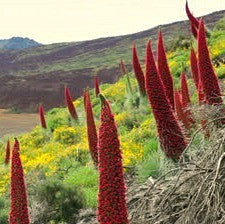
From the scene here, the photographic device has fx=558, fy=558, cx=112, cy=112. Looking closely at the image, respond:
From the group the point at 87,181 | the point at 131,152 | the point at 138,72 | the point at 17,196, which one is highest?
the point at 138,72

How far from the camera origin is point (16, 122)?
120 ft

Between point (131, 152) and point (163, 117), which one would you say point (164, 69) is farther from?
point (131, 152)

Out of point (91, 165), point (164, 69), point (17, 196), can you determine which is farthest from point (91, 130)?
point (17, 196)

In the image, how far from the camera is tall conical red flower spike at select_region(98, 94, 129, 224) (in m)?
3.21

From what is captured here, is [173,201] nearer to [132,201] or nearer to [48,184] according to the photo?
[132,201]

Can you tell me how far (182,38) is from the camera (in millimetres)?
25312

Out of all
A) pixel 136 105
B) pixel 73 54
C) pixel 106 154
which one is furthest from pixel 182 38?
pixel 73 54

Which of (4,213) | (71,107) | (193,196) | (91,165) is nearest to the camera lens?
(193,196)

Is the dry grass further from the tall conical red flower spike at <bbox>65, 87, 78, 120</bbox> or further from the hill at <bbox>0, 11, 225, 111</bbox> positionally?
the hill at <bbox>0, 11, 225, 111</bbox>

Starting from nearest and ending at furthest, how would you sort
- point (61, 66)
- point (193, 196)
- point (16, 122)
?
point (193, 196)
point (16, 122)
point (61, 66)

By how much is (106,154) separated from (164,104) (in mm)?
2239

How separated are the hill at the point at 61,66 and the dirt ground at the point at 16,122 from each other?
2607 mm

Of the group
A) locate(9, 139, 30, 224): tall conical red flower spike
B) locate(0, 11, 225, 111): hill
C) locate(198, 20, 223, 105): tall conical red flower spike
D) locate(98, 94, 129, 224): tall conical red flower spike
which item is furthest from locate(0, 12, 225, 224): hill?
locate(0, 11, 225, 111): hill

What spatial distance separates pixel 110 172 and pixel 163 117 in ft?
7.26
